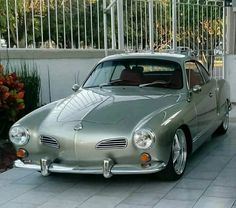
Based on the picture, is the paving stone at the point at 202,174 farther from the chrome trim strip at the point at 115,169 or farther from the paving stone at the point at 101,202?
the paving stone at the point at 101,202

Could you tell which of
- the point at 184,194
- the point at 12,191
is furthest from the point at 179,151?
the point at 12,191

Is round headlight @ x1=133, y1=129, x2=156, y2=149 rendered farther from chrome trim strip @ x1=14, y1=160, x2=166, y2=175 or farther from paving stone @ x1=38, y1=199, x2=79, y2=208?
paving stone @ x1=38, y1=199, x2=79, y2=208

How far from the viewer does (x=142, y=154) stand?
209 inches

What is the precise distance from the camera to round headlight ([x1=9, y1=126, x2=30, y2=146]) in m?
5.74

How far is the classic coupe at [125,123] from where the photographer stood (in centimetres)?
535

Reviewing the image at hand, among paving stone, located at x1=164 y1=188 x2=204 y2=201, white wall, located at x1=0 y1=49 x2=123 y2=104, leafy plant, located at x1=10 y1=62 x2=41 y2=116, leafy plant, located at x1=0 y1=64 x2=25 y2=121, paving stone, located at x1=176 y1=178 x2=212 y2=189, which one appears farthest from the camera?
white wall, located at x1=0 y1=49 x2=123 y2=104

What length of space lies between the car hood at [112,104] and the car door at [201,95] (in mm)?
376

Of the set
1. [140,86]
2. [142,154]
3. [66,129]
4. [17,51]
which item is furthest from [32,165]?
[17,51]

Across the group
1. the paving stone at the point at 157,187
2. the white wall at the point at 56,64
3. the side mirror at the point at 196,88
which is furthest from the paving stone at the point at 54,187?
the white wall at the point at 56,64

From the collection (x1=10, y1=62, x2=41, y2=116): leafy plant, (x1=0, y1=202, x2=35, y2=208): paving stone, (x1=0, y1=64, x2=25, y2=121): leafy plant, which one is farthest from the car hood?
(x1=10, y1=62, x2=41, y2=116): leafy plant

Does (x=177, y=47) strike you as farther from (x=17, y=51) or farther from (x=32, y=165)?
(x=32, y=165)

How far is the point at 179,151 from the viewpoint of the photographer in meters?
6.07

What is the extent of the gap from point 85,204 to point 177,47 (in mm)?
8112

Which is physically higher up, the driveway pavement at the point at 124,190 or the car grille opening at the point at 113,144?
the car grille opening at the point at 113,144
